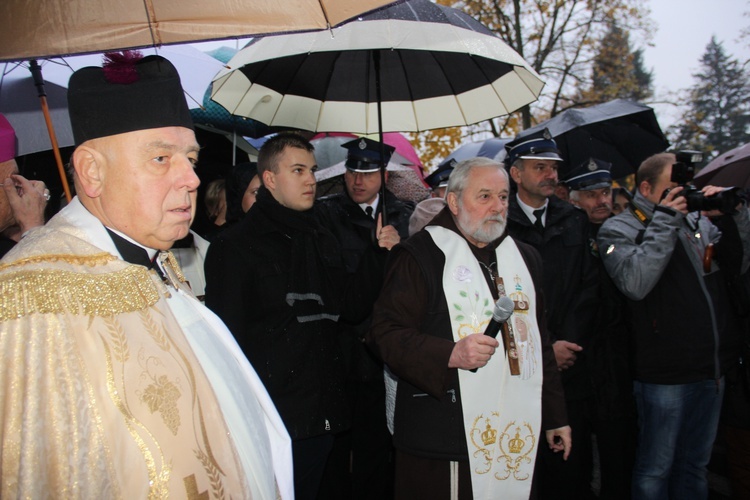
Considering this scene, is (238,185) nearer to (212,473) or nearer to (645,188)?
(645,188)

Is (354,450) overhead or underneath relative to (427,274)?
underneath

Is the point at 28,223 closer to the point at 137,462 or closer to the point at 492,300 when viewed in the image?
the point at 137,462

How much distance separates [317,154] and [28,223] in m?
4.83

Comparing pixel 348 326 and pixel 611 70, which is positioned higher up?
pixel 611 70

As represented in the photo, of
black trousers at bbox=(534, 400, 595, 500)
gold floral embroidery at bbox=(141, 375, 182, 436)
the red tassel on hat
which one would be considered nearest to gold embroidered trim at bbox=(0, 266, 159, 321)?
gold floral embroidery at bbox=(141, 375, 182, 436)

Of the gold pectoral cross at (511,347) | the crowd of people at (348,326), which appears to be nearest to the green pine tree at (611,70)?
the crowd of people at (348,326)

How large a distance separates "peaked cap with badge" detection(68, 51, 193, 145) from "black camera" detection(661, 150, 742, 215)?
3401 mm

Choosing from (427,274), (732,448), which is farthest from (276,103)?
(732,448)

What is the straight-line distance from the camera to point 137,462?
1464 mm

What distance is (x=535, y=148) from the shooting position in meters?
4.69

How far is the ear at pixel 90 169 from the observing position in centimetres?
163

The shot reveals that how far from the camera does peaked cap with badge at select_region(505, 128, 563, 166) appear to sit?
4621 millimetres

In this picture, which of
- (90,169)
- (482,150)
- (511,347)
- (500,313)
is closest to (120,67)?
(90,169)

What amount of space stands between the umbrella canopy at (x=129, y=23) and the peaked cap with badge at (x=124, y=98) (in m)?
0.13
